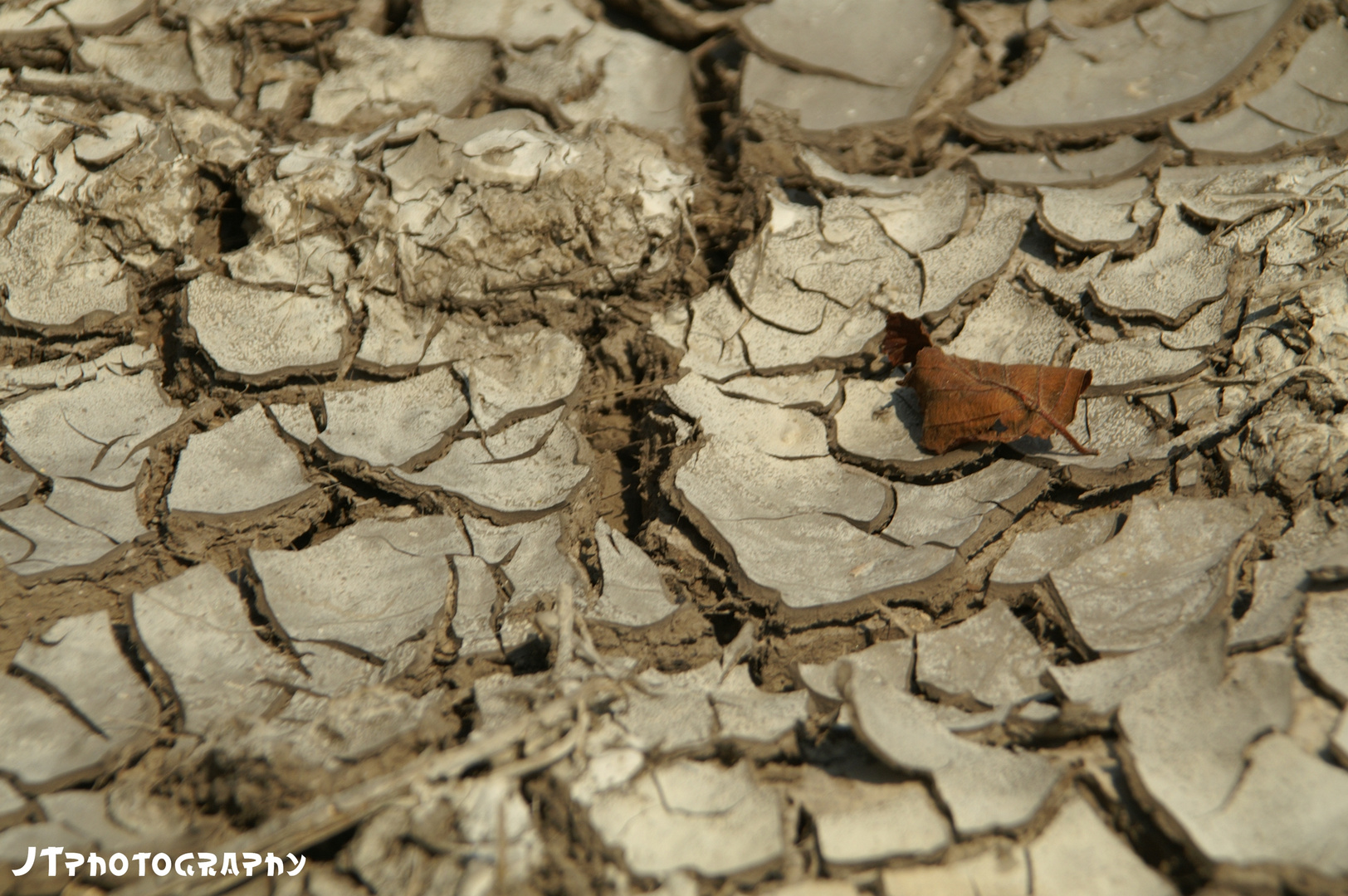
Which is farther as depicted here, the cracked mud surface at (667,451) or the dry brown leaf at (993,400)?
the dry brown leaf at (993,400)

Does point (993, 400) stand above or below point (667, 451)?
above

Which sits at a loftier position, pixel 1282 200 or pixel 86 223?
pixel 1282 200

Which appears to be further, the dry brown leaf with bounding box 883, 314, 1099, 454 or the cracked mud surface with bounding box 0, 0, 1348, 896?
the dry brown leaf with bounding box 883, 314, 1099, 454

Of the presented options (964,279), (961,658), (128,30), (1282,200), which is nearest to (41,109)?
(128,30)

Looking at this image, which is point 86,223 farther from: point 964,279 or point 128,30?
point 964,279
